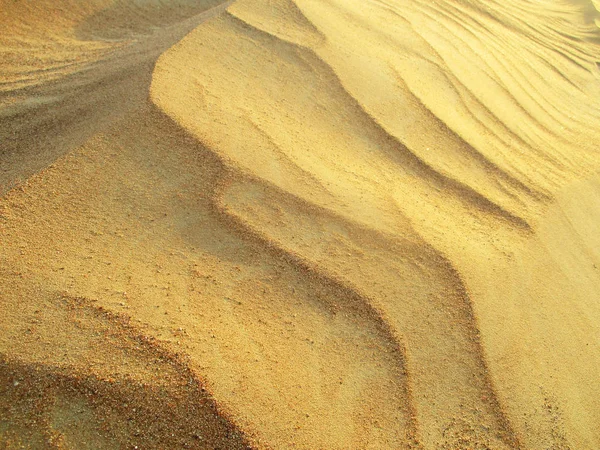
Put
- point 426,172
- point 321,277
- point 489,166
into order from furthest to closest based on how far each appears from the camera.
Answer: point 489,166 → point 426,172 → point 321,277

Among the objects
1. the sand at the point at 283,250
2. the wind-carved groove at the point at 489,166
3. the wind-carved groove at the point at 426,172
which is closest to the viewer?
the sand at the point at 283,250

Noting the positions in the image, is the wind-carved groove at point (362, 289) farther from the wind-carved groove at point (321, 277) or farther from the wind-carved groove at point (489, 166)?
the wind-carved groove at point (489, 166)

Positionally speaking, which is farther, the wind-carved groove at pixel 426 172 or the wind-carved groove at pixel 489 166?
the wind-carved groove at pixel 489 166

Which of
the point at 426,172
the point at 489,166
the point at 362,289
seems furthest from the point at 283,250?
the point at 489,166

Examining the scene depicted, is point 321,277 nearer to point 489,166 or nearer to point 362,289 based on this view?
point 362,289

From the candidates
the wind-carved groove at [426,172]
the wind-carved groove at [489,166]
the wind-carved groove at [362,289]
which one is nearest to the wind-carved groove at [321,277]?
the wind-carved groove at [362,289]

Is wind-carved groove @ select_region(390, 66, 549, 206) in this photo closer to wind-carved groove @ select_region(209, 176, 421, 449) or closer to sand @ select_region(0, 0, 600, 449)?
sand @ select_region(0, 0, 600, 449)

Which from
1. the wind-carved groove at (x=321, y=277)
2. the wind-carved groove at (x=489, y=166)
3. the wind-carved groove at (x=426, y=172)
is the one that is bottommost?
the wind-carved groove at (x=321, y=277)

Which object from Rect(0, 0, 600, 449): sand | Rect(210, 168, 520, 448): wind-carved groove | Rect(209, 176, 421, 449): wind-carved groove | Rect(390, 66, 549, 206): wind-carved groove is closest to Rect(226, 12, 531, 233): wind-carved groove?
Rect(0, 0, 600, 449): sand

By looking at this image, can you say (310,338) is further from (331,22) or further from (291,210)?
(331,22)
